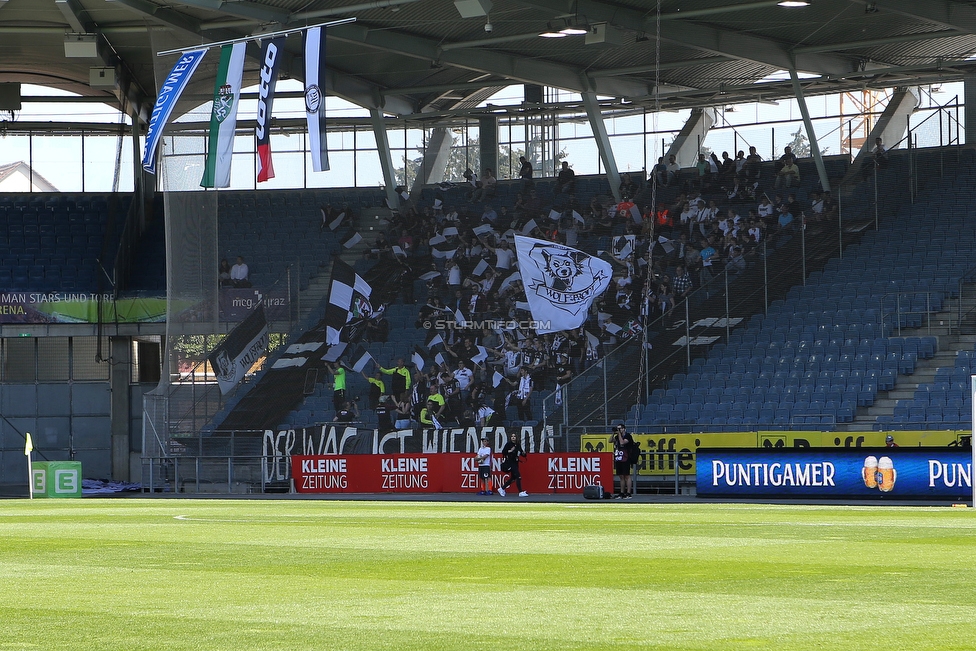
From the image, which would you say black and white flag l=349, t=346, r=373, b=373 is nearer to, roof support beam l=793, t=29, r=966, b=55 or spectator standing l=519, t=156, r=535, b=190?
spectator standing l=519, t=156, r=535, b=190

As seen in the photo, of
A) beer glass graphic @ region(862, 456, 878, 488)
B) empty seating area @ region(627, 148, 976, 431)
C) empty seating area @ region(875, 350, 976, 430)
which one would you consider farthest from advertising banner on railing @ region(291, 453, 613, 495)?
empty seating area @ region(875, 350, 976, 430)

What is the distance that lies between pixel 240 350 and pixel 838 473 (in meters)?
15.1

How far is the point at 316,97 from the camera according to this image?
23953 millimetres

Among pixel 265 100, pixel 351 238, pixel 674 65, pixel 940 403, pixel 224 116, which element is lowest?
pixel 940 403

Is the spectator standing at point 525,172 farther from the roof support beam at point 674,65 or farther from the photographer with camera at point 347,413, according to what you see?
the photographer with camera at point 347,413

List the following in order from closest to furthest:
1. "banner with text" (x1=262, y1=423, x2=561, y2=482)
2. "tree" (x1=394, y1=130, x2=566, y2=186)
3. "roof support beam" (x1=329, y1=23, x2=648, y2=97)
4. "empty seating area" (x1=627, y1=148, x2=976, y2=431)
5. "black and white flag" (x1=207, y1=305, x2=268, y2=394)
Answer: "empty seating area" (x1=627, y1=148, x2=976, y2=431)
"banner with text" (x1=262, y1=423, x2=561, y2=482)
"black and white flag" (x1=207, y1=305, x2=268, y2=394)
"roof support beam" (x1=329, y1=23, x2=648, y2=97)
"tree" (x1=394, y1=130, x2=566, y2=186)

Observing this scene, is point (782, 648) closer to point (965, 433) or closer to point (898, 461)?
point (898, 461)

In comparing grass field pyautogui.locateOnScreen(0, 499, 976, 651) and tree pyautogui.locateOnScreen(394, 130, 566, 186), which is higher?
tree pyautogui.locateOnScreen(394, 130, 566, 186)

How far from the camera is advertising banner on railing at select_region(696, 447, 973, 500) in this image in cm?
2334

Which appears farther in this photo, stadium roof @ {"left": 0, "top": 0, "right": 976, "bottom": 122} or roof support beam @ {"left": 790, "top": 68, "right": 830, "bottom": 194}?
roof support beam @ {"left": 790, "top": 68, "right": 830, "bottom": 194}

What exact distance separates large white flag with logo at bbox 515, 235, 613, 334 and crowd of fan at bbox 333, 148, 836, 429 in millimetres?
287

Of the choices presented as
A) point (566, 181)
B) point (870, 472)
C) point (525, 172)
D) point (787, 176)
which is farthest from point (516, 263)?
point (870, 472)

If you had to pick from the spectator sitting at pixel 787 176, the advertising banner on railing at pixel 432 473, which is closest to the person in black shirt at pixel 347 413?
the advertising banner on railing at pixel 432 473

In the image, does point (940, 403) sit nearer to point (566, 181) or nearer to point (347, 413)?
point (347, 413)
